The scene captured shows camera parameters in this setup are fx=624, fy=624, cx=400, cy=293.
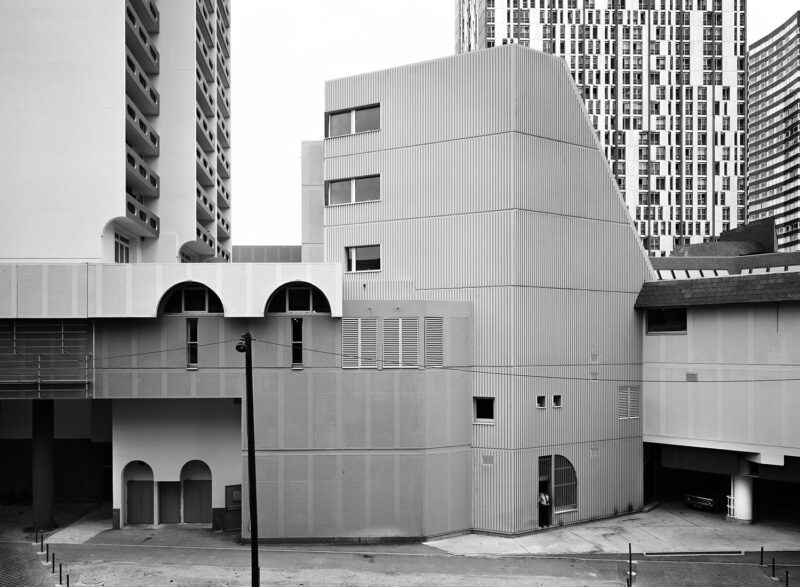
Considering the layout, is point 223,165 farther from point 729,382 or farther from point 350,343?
point 729,382

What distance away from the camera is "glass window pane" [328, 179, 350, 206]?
28656 millimetres

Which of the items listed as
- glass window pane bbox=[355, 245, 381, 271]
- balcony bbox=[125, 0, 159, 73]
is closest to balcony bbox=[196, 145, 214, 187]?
balcony bbox=[125, 0, 159, 73]

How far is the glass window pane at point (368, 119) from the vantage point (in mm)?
28109

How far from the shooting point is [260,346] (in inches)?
978

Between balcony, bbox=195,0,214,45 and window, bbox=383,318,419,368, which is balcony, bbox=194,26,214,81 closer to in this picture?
balcony, bbox=195,0,214,45

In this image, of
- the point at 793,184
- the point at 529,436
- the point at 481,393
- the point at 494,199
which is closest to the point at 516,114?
the point at 494,199

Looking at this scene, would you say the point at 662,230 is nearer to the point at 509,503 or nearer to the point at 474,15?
A: the point at 474,15

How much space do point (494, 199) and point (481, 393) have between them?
8.04 metres

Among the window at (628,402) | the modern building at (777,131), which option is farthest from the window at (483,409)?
the modern building at (777,131)

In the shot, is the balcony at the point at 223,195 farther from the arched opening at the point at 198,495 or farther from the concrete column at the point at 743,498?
the concrete column at the point at 743,498

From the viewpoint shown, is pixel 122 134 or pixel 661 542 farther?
pixel 122 134

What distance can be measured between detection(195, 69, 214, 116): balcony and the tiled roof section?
96.3 ft

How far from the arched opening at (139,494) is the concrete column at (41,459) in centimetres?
305

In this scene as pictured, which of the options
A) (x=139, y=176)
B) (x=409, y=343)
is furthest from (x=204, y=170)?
(x=409, y=343)
